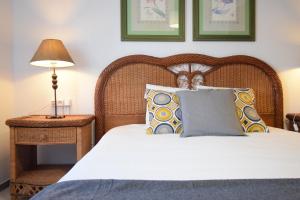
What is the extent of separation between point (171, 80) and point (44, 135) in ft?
3.94

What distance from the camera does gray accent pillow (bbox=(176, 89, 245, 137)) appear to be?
175 centimetres

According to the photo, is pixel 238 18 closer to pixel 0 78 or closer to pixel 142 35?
pixel 142 35

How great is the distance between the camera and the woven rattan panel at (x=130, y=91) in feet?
7.89

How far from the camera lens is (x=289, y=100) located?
255cm

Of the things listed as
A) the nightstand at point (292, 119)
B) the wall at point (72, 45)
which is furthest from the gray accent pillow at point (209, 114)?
the nightstand at point (292, 119)

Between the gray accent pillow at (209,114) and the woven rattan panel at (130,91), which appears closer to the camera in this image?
the gray accent pillow at (209,114)

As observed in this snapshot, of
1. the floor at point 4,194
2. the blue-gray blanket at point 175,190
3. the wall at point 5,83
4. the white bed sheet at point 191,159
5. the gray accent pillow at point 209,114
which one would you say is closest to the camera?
the blue-gray blanket at point 175,190

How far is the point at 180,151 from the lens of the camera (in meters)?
1.34

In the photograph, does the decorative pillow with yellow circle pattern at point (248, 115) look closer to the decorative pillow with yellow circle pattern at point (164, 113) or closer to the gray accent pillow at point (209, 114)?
the gray accent pillow at point (209, 114)

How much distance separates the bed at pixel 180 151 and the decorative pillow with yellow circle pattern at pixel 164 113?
13cm

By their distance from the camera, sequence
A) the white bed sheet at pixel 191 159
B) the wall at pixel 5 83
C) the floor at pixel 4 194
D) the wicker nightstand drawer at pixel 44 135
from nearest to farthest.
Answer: the white bed sheet at pixel 191 159 → the wicker nightstand drawer at pixel 44 135 → the floor at pixel 4 194 → the wall at pixel 5 83

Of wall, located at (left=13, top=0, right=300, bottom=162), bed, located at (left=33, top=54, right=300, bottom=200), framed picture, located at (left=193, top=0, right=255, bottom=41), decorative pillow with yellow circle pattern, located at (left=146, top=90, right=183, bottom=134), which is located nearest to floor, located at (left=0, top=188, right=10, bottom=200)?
wall, located at (left=13, top=0, right=300, bottom=162)

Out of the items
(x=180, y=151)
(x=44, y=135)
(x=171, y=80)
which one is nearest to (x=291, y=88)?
(x=171, y=80)

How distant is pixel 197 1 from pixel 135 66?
878 mm
